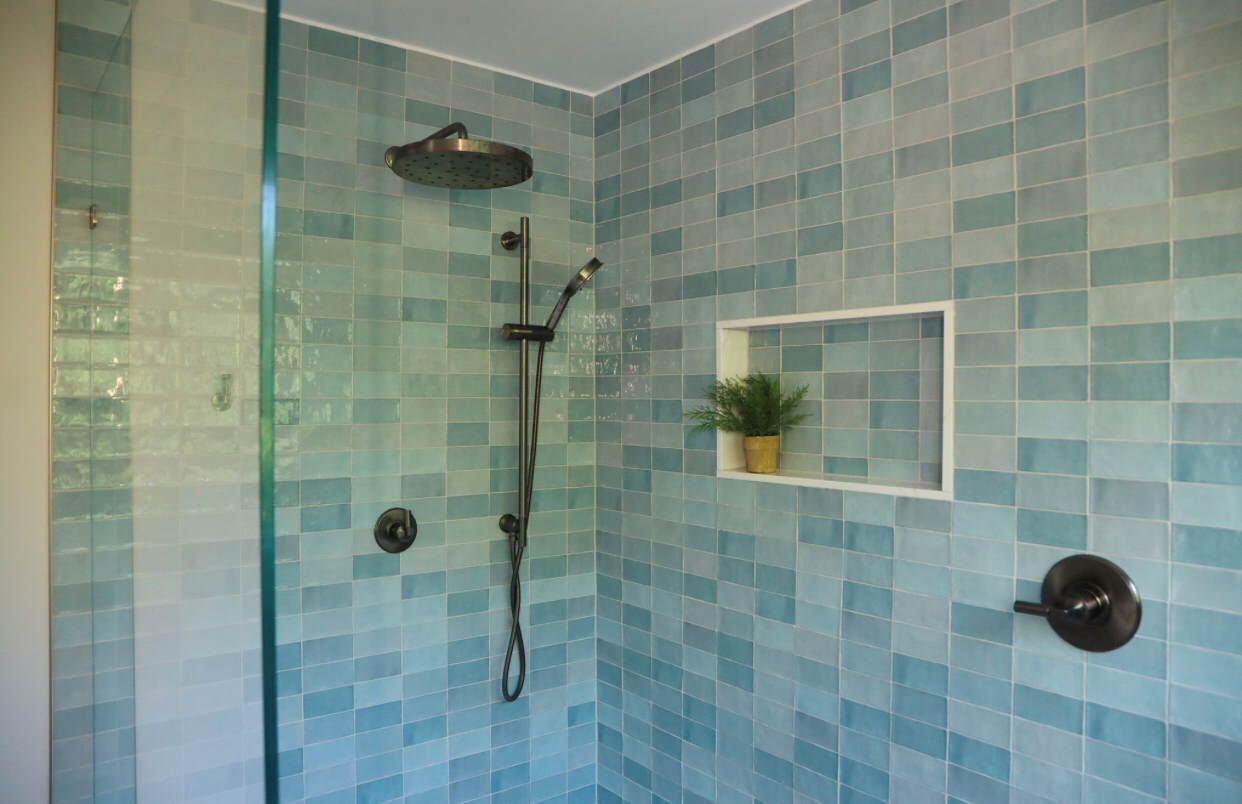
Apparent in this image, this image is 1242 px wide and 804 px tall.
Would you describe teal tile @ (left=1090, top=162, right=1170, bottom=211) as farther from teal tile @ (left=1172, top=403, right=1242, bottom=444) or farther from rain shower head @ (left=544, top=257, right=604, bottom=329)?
rain shower head @ (left=544, top=257, right=604, bottom=329)

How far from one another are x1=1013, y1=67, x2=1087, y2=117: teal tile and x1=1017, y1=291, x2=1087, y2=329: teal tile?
0.35 metres

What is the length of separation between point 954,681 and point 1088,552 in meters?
0.37

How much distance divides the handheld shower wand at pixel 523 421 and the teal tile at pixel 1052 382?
112 centimetres

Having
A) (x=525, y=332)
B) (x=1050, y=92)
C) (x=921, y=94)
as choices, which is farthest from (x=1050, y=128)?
(x=525, y=332)

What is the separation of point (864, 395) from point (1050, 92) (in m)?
0.70

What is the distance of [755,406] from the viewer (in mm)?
1895

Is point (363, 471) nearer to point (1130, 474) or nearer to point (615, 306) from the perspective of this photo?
point (615, 306)

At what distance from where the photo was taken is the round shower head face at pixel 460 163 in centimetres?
167

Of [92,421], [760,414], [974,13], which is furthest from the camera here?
[760,414]

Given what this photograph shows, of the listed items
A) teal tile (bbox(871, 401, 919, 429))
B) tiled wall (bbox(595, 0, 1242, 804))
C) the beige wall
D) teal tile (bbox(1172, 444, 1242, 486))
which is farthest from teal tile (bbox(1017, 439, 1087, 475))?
the beige wall

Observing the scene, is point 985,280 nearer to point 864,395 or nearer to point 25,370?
point 864,395

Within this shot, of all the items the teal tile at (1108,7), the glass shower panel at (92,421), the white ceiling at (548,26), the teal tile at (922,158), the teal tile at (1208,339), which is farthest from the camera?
the white ceiling at (548,26)

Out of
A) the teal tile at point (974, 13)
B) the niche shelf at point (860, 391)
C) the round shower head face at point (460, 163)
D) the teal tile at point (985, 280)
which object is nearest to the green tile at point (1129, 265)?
the teal tile at point (985, 280)

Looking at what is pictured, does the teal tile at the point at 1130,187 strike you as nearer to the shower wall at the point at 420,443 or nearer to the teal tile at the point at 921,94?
the teal tile at the point at 921,94
